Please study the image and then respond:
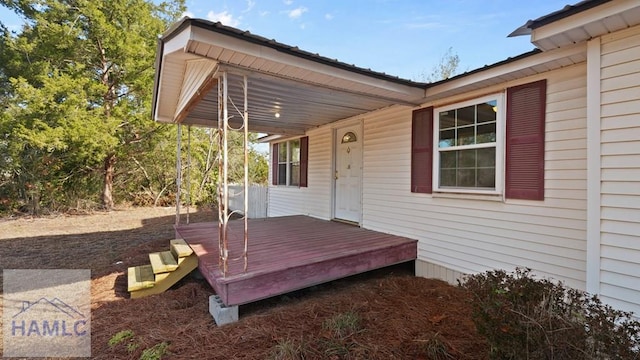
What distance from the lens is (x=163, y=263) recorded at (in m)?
3.96

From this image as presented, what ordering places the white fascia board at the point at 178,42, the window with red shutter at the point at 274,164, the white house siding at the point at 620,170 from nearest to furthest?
the white house siding at the point at 620,170
the white fascia board at the point at 178,42
the window with red shutter at the point at 274,164

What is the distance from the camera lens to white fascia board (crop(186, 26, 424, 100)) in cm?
256

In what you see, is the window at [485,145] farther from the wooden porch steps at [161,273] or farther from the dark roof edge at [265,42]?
the wooden porch steps at [161,273]

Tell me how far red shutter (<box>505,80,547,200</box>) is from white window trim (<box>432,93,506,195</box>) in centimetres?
6

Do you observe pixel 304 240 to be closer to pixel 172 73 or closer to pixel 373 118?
pixel 373 118

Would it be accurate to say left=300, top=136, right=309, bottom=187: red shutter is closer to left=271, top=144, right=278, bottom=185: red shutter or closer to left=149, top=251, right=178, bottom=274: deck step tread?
left=271, top=144, right=278, bottom=185: red shutter

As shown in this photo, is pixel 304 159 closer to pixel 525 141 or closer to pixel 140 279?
pixel 140 279

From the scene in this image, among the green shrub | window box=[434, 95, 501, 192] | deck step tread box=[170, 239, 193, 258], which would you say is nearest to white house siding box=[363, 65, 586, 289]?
window box=[434, 95, 501, 192]

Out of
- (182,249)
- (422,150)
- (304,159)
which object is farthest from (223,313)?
(304,159)

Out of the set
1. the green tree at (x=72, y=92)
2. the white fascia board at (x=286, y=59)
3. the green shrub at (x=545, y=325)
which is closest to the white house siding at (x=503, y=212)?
the white fascia board at (x=286, y=59)

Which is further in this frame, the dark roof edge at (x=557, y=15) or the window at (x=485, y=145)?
the window at (x=485, y=145)

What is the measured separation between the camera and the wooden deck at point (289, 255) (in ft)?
9.83

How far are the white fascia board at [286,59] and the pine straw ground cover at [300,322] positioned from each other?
2.64 metres

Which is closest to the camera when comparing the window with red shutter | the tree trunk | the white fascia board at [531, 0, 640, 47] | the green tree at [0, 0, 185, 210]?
the white fascia board at [531, 0, 640, 47]
